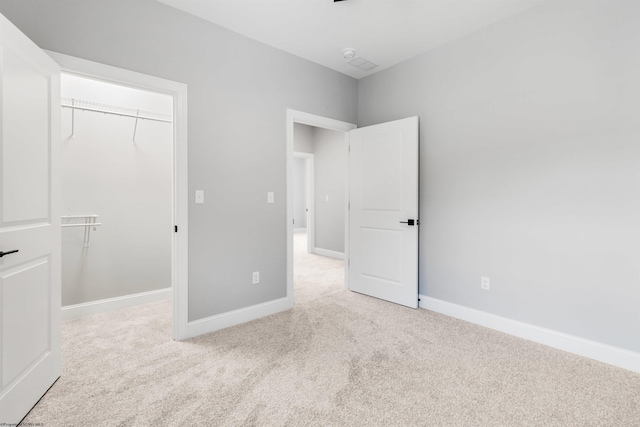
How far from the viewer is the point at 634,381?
1.91 m

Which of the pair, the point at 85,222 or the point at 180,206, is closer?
the point at 180,206

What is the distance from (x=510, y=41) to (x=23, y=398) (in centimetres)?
407

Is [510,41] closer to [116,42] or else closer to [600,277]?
[600,277]

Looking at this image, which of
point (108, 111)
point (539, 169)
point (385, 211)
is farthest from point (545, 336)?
point (108, 111)

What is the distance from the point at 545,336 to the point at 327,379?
1.81m

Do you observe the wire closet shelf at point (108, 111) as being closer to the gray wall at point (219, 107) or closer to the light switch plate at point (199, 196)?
the gray wall at point (219, 107)

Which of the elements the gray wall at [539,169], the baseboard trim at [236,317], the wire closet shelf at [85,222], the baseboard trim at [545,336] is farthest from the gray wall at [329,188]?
the wire closet shelf at [85,222]

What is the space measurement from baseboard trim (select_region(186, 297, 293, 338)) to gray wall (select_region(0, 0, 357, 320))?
0.06 metres

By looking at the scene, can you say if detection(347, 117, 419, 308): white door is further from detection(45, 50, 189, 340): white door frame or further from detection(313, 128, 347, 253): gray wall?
detection(313, 128, 347, 253): gray wall

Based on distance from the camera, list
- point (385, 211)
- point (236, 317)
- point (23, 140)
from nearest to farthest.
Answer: point (23, 140) → point (236, 317) → point (385, 211)

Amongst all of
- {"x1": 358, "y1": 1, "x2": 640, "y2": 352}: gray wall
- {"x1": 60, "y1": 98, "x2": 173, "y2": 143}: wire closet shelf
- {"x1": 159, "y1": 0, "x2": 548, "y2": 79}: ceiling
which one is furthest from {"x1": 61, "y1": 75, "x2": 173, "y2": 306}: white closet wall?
{"x1": 358, "y1": 1, "x2": 640, "y2": 352}: gray wall

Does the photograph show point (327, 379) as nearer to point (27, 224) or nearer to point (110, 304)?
point (27, 224)

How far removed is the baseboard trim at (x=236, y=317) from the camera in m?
2.54

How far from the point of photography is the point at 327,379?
6.26 feet
